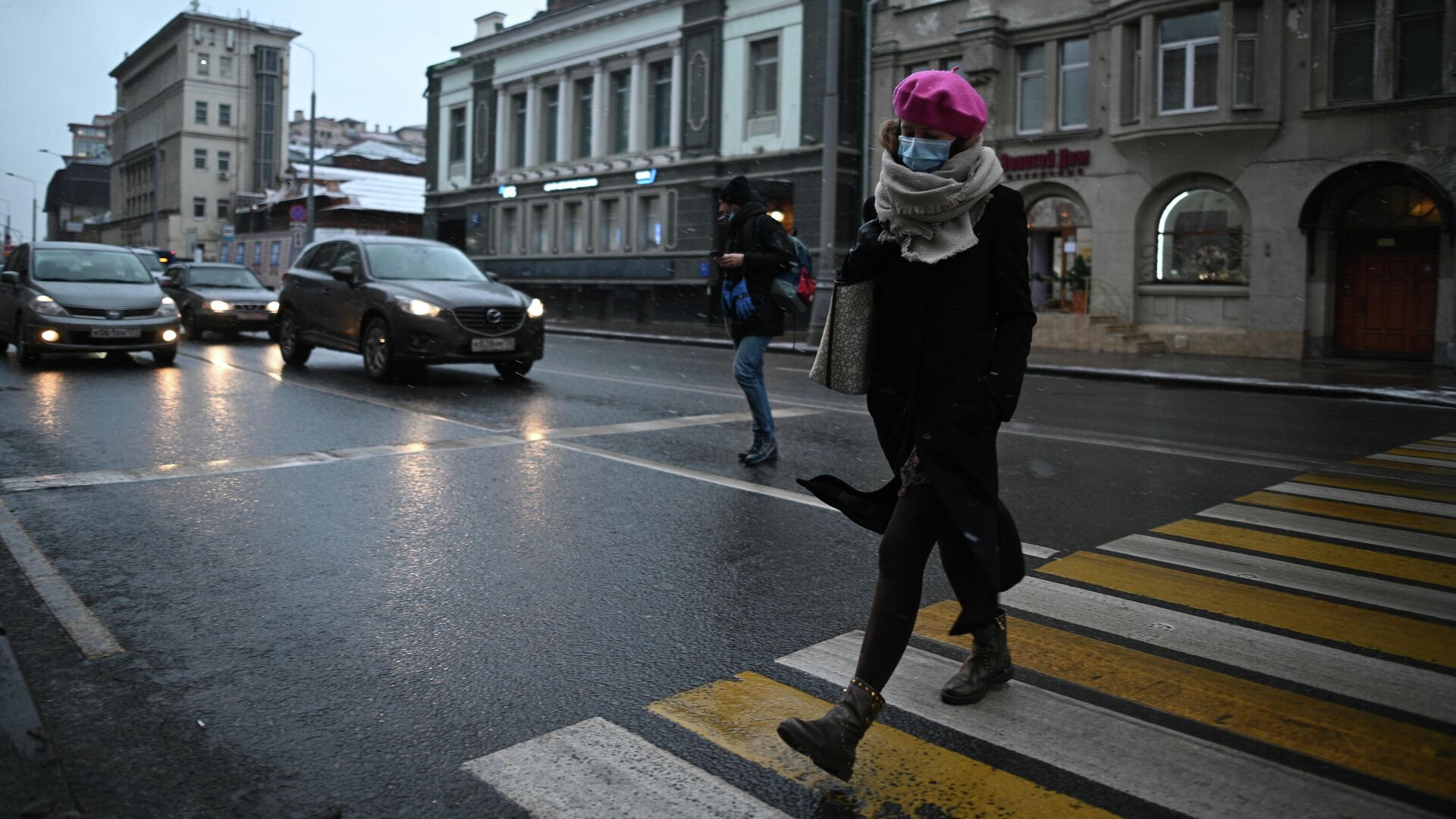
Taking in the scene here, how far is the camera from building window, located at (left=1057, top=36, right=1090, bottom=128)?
25.7 meters

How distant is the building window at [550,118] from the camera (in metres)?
42.8

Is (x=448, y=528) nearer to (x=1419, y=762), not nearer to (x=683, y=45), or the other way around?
(x=1419, y=762)

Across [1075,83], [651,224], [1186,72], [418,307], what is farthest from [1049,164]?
[418,307]

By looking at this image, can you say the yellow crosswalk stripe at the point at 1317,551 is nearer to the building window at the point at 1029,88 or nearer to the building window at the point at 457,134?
the building window at the point at 1029,88

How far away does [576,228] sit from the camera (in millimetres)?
41375

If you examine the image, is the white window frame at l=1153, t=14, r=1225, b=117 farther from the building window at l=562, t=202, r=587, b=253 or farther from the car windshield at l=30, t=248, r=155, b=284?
the building window at l=562, t=202, r=587, b=253

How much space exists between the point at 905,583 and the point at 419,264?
A: 1191 cm

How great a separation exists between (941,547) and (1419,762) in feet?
4.55

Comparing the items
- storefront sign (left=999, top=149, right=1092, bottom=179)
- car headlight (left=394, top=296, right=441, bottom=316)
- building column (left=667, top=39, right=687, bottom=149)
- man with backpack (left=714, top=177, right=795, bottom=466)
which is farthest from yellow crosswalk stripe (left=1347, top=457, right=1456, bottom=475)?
building column (left=667, top=39, right=687, bottom=149)

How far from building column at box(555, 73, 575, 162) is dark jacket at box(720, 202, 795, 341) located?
35.3m

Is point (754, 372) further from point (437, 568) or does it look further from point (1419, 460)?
point (1419, 460)

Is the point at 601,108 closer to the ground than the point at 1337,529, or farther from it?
farther from it

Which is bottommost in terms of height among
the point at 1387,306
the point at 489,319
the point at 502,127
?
the point at 489,319

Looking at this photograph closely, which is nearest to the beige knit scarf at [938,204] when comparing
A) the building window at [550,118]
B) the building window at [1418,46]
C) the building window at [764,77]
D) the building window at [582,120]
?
the building window at [1418,46]
